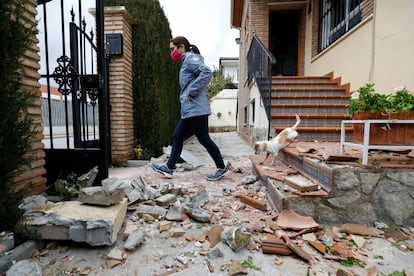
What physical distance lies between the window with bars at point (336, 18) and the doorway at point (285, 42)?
210 cm

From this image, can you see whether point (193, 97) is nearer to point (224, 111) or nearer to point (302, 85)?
point (302, 85)

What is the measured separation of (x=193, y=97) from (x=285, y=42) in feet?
24.4

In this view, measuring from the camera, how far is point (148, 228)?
1.63 meters

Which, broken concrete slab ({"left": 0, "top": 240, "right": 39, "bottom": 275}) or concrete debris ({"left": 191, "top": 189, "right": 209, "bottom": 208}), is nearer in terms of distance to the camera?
broken concrete slab ({"left": 0, "top": 240, "right": 39, "bottom": 275})

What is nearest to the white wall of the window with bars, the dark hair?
the window with bars

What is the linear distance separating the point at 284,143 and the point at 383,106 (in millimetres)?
1109

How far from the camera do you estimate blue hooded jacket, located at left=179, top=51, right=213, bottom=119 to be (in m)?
2.57

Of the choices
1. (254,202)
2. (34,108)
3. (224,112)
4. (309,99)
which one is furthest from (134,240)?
(224,112)

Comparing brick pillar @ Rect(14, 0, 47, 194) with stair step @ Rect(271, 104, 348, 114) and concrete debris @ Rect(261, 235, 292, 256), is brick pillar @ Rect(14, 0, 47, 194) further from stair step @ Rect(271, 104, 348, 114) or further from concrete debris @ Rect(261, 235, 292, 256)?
stair step @ Rect(271, 104, 348, 114)

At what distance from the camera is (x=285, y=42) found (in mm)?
8523

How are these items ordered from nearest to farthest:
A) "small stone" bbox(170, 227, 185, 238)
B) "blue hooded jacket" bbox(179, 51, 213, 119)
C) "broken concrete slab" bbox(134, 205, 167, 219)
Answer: "small stone" bbox(170, 227, 185, 238) < "broken concrete slab" bbox(134, 205, 167, 219) < "blue hooded jacket" bbox(179, 51, 213, 119)

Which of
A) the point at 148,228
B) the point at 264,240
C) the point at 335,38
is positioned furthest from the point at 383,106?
the point at 335,38

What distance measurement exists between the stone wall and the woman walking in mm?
1287

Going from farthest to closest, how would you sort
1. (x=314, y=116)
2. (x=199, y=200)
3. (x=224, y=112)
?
1. (x=224, y=112)
2. (x=314, y=116)
3. (x=199, y=200)
